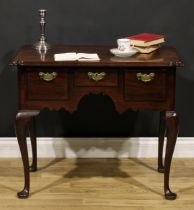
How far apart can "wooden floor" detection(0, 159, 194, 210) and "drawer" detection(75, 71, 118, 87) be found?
2.15 ft

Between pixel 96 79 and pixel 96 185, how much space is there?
2.31 ft

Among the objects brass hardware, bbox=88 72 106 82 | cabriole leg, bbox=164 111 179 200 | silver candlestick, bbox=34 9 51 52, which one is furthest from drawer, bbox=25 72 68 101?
cabriole leg, bbox=164 111 179 200

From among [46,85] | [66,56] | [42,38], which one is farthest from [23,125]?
[42,38]

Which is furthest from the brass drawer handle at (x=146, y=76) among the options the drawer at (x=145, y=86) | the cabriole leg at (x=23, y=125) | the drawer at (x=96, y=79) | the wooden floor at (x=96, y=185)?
the wooden floor at (x=96, y=185)

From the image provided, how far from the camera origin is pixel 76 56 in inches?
117

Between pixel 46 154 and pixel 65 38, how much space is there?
784mm

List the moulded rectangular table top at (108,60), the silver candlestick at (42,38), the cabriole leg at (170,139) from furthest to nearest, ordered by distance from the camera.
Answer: the silver candlestick at (42,38) → the cabriole leg at (170,139) → the moulded rectangular table top at (108,60)

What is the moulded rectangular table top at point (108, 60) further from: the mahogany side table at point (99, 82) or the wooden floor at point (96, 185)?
the wooden floor at point (96, 185)

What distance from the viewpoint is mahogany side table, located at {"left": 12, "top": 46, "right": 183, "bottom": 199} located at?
2891 mm

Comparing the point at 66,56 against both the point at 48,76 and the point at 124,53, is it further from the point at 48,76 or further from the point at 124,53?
the point at 124,53

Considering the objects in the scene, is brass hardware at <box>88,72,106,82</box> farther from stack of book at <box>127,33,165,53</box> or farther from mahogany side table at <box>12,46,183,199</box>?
stack of book at <box>127,33,165,53</box>

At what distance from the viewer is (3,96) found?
360 cm

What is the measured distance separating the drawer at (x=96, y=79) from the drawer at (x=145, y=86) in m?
0.07

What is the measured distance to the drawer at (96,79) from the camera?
293 cm
